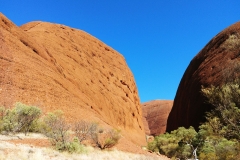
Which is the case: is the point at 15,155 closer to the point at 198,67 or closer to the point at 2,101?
the point at 2,101

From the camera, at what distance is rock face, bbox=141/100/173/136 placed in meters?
78.5

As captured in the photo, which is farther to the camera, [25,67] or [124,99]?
[124,99]

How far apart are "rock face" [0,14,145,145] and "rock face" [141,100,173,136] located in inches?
1189

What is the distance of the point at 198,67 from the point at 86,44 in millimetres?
18227

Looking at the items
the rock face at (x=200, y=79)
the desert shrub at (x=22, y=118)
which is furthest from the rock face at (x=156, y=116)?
the desert shrub at (x=22, y=118)

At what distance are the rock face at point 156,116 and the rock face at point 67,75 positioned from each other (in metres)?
30.2

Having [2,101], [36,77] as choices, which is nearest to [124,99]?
[36,77]

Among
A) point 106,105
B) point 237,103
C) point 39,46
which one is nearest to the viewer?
point 237,103

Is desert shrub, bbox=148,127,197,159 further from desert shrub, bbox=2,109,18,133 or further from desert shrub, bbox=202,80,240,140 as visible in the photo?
desert shrub, bbox=202,80,240,140

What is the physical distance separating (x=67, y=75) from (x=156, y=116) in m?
58.0

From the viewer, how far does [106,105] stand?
3559cm

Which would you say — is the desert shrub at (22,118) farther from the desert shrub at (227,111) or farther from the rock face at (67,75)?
the desert shrub at (227,111)

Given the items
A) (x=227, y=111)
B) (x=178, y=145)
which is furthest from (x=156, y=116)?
(x=227, y=111)

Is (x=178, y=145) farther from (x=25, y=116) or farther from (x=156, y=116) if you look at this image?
(x=156, y=116)
